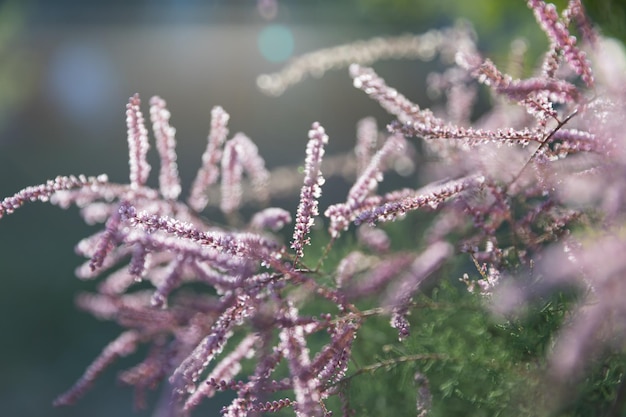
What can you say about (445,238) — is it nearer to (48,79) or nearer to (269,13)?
(269,13)

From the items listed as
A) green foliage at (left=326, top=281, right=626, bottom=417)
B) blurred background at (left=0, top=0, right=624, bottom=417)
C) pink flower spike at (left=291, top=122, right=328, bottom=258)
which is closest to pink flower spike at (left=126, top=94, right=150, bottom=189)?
pink flower spike at (left=291, top=122, right=328, bottom=258)

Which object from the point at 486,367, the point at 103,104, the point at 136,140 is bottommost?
the point at 486,367

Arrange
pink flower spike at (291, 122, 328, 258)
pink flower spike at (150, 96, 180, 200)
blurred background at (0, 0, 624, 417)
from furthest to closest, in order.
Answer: blurred background at (0, 0, 624, 417) → pink flower spike at (150, 96, 180, 200) → pink flower spike at (291, 122, 328, 258)

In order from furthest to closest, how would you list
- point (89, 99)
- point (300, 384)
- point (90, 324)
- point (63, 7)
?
point (63, 7) → point (89, 99) → point (90, 324) → point (300, 384)

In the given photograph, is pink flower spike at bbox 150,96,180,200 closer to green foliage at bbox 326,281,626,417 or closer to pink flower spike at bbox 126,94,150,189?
pink flower spike at bbox 126,94,150,189

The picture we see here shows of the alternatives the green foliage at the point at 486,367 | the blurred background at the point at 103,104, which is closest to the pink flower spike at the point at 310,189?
the green foliage at the point at 486,367

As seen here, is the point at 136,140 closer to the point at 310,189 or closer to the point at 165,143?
the point at 165,143

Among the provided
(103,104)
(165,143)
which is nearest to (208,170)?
(165,143)

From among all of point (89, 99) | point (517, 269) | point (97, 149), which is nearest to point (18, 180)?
point (97, 149)
